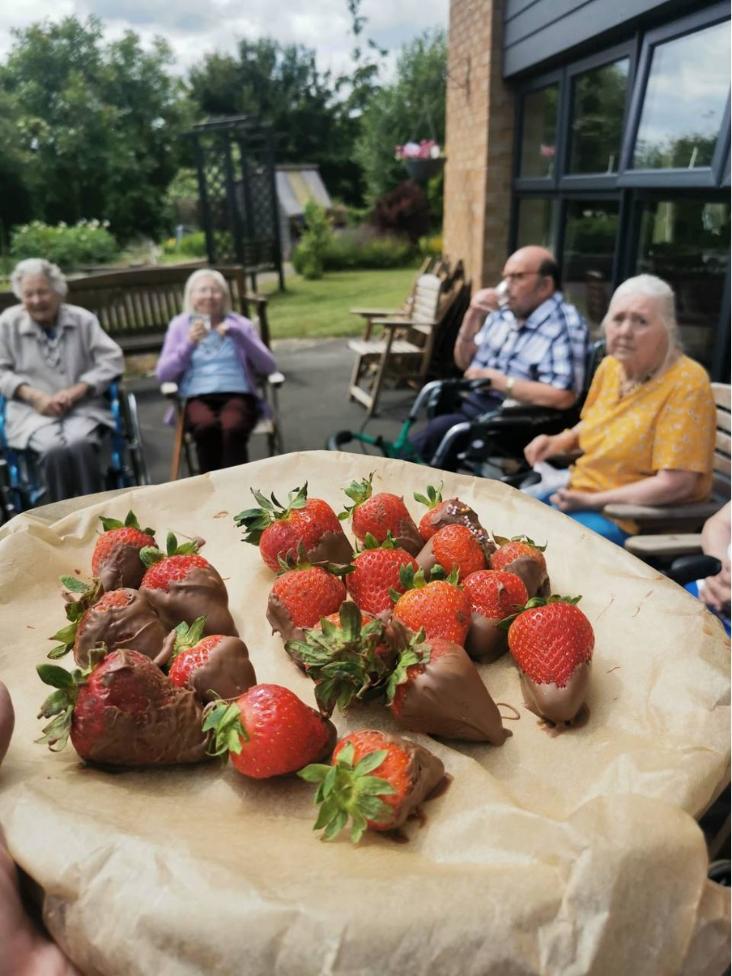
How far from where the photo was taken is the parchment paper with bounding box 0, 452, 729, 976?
0.79 m

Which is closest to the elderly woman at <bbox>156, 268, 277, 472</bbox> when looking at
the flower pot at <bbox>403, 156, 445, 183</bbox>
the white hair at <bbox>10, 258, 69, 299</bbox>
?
the white hair at <bbox>10, 258, 69, 299</bbox>

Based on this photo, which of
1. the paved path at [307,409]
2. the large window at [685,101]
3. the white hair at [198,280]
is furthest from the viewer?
the paved path at [307,409]

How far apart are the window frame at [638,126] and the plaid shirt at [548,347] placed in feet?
2.73

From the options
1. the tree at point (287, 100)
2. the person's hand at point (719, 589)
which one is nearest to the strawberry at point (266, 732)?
the person's hand at point (719, 589)

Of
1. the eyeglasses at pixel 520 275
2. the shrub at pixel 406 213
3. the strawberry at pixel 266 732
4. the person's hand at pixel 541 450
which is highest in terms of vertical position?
the shrub at pixel 406 213

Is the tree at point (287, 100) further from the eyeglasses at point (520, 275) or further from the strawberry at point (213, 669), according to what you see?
the strawberry at point (213, 669)

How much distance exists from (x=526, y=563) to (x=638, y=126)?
3.63 m

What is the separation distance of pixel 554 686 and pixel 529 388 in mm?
2523

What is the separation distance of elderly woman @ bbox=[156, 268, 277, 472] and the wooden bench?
2353mm

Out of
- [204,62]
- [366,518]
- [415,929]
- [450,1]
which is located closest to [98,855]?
[415,929]

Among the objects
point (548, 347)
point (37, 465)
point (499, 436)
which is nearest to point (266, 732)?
point (499, 436)

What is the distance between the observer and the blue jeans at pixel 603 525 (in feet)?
7.97

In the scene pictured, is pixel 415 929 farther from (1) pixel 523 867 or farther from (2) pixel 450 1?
(2) pixel 450 1

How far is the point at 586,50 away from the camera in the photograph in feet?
14.7
